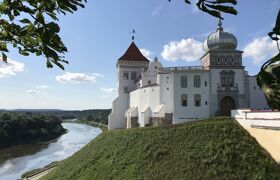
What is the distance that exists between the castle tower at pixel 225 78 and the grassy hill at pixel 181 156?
486 centimetres

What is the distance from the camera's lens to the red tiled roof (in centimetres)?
4275

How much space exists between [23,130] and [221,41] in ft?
165

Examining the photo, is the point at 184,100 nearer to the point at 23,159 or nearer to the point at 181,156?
the point at 181,156

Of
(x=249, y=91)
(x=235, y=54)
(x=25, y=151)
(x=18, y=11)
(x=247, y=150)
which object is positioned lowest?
(x=25, y=151)

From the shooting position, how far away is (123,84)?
42.2m

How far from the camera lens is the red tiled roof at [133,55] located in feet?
140

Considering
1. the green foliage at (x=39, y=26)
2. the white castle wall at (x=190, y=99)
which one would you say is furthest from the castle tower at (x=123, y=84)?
the green foliage at (x=39, y=26)

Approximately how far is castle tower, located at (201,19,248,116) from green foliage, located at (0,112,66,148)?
42907 mm

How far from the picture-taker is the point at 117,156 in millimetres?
25547

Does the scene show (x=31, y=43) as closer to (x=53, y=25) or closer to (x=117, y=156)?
(x=53, y=25)

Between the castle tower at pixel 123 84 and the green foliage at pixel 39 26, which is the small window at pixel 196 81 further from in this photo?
the green foliage at pixel 39 26

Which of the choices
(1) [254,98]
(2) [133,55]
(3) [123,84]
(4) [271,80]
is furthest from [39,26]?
(2) [133,55]

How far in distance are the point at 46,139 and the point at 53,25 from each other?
70458 mm

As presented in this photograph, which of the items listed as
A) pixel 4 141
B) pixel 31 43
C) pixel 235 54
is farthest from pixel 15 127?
pixel 31 43
